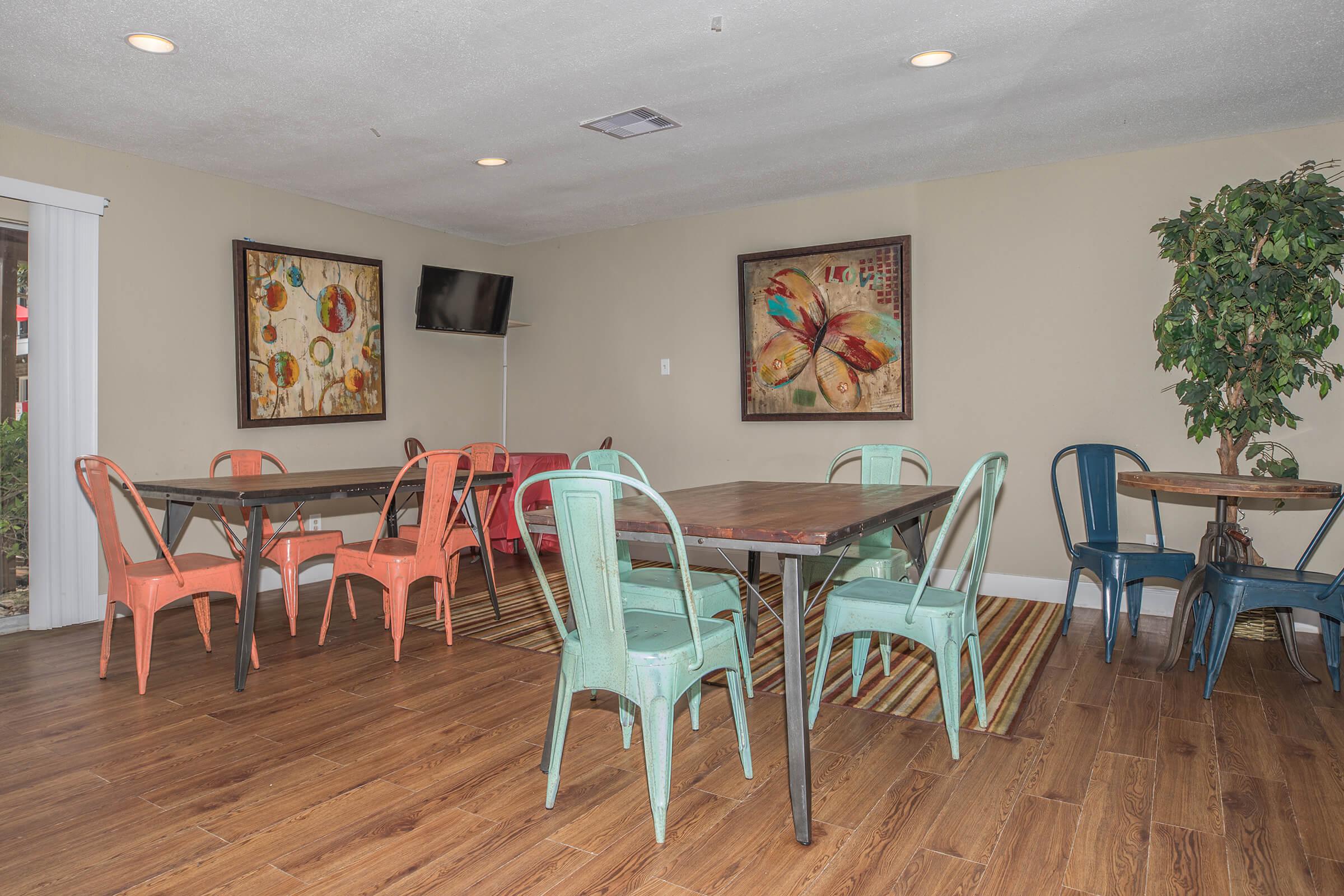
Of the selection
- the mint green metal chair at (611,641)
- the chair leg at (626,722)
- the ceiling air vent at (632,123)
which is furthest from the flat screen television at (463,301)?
the mint green metal chair at (611,641)

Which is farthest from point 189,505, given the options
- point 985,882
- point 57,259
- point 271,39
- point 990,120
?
point 990,120

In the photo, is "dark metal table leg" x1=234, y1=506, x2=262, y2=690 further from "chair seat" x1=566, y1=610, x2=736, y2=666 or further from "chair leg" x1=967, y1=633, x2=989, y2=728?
"chair leg" x1=967, y1=633, x2=989, y2=728

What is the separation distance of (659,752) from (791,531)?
60 centimetres

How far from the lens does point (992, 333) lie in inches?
181

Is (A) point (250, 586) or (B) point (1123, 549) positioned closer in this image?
(A) point (250, 586)

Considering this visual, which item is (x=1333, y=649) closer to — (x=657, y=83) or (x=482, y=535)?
(x=657, y=83)

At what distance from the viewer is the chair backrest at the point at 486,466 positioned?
4.10m

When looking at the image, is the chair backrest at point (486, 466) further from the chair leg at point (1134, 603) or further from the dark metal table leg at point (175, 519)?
the chair leg at point (1134, 603)

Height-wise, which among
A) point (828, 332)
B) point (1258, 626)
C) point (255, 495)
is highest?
point (828, 332)

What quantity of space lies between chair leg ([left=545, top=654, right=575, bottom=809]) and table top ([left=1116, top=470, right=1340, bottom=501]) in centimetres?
250

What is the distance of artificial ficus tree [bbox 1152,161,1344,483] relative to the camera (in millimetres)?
3367

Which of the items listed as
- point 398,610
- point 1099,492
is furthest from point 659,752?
point 1099,492

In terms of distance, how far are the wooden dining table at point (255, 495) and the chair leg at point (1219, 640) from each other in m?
2.95

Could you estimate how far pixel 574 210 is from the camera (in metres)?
5.39
